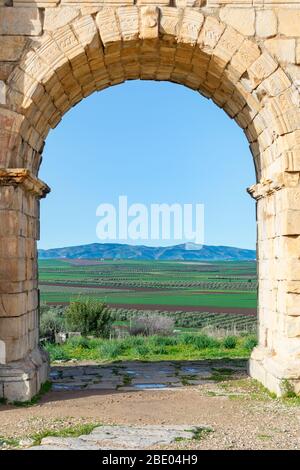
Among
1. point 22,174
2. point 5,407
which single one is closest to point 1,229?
point 22,174

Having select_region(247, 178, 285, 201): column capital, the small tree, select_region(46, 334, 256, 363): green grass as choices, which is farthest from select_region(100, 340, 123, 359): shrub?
the small tree

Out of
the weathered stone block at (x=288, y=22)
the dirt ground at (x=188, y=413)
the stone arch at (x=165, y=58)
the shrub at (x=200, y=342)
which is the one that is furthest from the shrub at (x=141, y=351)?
the weathered stone block at (x=288, y=22)

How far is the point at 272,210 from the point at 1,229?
373 cm

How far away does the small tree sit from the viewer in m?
19.7

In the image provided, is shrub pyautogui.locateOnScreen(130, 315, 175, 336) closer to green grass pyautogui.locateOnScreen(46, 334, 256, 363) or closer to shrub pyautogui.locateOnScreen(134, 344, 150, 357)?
green grass pyautogui.locateOnScreen(46, 334, 256, 363)

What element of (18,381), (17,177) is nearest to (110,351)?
(18,381)

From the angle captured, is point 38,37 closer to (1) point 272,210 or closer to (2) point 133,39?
(2) point 133,39

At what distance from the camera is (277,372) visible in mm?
8750

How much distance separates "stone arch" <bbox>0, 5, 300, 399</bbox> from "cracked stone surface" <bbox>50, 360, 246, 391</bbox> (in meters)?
0.84

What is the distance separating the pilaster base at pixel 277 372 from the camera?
28.0 feet

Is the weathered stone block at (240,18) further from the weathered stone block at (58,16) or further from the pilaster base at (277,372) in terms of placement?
the pilaster base at (277,372)

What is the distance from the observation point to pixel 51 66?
8.93 meters

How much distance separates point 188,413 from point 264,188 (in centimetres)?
339

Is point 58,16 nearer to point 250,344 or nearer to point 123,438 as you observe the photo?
point 123,438
